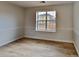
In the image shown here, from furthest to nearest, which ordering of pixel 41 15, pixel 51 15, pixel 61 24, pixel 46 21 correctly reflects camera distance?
pixel 41 15 < pixel 46 21 < pixel 51 15 < pixel 61 24

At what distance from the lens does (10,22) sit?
193 inches

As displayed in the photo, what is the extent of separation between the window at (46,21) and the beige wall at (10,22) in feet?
3.32

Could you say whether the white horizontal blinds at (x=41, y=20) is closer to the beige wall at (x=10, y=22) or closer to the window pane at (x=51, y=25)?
the window pane at (x=51, y=25)

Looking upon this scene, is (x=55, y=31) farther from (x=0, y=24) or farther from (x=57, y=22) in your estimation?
(x=0, y=24)

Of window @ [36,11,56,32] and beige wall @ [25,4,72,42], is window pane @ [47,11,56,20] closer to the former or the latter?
window @ [36,11,56,32]

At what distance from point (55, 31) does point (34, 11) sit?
170 centimetres

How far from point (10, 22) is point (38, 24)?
5.43 ft

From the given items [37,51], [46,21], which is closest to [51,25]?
[46,21]

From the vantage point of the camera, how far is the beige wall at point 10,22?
172 inches

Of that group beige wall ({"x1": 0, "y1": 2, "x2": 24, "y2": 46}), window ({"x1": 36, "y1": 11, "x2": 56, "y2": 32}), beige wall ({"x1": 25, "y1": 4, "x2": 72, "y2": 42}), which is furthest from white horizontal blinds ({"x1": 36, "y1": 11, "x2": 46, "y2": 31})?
beige wall ({"x1": 0, "y1": 2, "x2": 24, "y2": 46})

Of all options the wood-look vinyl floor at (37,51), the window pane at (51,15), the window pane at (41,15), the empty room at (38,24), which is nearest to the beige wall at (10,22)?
the empty room at (38,24)

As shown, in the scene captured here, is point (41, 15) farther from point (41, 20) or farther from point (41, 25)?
point (41, 25)

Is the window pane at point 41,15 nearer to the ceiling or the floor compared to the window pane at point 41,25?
nearer to the ceiling

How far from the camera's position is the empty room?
14.9 feet
